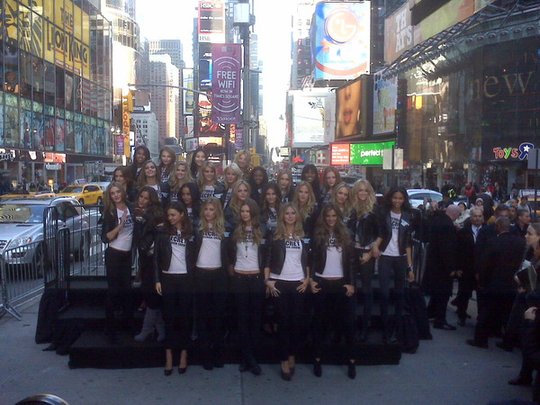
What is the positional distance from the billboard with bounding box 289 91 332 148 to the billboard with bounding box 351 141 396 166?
137 ft

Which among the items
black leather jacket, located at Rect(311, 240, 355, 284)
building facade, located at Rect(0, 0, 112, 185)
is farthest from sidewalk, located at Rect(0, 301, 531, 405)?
building facade, located at Rect(0, 0, 112, 185)

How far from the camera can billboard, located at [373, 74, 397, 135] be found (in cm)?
5079

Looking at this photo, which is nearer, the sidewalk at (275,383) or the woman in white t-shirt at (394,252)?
the sidewalk at (275,383)

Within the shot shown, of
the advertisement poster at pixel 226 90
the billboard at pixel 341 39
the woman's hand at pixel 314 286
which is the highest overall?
the billboard at pixel 341 39

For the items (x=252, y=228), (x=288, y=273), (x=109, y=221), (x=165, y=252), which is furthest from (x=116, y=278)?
(x=288, y=273)

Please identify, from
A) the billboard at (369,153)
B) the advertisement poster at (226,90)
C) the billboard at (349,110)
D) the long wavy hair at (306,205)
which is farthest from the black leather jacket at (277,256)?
the billboard at (349,110)

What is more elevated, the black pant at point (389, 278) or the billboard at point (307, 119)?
the billboard at point (307, 119)

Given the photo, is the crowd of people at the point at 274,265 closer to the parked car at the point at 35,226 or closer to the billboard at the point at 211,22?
the parked car at the point at 35,226

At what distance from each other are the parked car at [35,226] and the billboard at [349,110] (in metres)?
47.7

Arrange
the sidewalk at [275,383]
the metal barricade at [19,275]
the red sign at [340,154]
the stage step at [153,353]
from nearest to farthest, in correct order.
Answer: the sidewalk at [275,383], the stage step at [153,353], the metal barricade at [19,275], the red sign at [340,154]

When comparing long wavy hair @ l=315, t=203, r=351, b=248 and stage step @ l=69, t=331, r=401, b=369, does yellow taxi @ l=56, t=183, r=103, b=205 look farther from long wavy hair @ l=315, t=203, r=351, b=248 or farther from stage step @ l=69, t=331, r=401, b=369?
long wavy hair @ l=315, t=203, r=351, b=248

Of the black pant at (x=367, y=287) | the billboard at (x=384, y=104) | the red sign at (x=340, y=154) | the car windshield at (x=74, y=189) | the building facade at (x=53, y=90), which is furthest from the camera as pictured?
the red sign at (x=340, y=154)

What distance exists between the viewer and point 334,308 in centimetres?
689

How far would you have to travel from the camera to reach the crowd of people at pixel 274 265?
668 cm
